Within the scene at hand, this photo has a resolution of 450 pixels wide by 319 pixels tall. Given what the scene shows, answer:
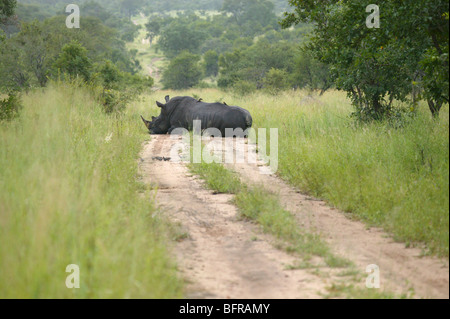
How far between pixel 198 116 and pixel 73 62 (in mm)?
4705

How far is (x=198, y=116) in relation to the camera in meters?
13.6

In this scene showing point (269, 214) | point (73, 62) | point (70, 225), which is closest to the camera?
point (70, 225)

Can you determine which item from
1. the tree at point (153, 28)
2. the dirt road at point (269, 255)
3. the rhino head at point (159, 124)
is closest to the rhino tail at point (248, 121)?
the rhino head at point (159, 124)

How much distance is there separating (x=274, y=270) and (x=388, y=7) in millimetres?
4355

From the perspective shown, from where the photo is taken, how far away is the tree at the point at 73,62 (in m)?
15.2

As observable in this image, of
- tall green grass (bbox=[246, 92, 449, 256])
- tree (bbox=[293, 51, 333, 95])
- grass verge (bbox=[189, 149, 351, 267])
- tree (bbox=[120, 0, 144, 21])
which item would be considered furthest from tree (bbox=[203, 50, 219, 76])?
tree (bbox=[120, 0, 144, 21])

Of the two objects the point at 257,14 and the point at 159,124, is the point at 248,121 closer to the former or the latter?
the point at 159,124

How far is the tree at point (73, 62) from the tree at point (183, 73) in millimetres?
22322

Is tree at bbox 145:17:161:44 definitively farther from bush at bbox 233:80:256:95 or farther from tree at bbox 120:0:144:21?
bush at bbox 233:80:256:95

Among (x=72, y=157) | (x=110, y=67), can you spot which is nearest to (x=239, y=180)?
(x=72, y=157)

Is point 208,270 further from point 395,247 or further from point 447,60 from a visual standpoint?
point 447,60

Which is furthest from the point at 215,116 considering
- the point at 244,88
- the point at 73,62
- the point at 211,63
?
the point at 211,63

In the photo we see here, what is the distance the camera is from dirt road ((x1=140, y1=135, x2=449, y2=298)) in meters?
3.92

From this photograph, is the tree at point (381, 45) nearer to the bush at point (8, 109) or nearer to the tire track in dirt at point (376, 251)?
the tire track in dirt at point (376, 251)
